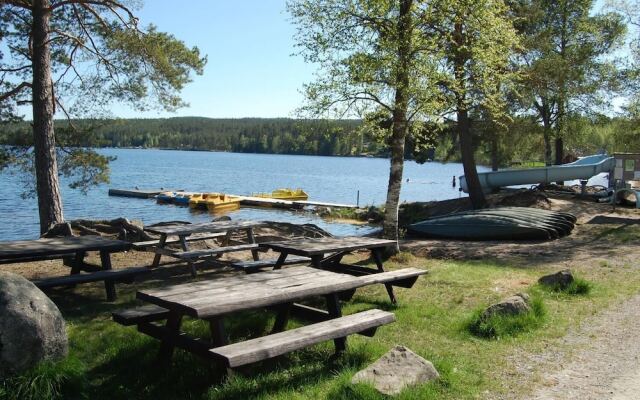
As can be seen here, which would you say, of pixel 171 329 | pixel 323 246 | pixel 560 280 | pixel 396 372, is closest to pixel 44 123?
pixel 323 246

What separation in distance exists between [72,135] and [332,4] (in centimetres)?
945

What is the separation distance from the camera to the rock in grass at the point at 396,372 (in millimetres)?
4562

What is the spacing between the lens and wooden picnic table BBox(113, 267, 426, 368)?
4.55 metres

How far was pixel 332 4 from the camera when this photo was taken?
10578mm

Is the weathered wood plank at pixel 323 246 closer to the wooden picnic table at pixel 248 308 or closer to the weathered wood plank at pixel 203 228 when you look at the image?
the wooden picnic table at pixel 248 308


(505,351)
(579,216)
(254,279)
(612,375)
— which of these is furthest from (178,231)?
(579,216)

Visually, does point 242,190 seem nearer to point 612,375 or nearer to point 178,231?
point 178,231

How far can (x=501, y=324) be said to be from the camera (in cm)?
636

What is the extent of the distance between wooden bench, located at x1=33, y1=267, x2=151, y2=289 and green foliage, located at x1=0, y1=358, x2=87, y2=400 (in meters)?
2.32

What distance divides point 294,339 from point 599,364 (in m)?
2.88

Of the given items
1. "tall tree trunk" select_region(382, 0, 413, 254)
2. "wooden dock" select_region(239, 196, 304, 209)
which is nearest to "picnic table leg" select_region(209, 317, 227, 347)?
"tall tree trunk" select_region(382, 0, 413, 254)

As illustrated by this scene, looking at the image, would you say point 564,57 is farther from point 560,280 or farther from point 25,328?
point 25,328

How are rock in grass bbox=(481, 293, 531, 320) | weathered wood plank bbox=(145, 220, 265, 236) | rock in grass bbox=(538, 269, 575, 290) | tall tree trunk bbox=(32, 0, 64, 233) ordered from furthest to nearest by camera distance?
tall tree trunk bbox=(32, 0, 64, 233)
weathered wood plank bbox=(145, 220, 265, 236)
rock in grass bbox=(538, 269, 575, 290)
rock in grass bbox=(481, 293, 531, 320)

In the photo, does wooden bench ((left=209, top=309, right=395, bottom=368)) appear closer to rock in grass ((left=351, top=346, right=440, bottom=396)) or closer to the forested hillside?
rock in grass ((left=351, top=346, right=440, bottom=396))
